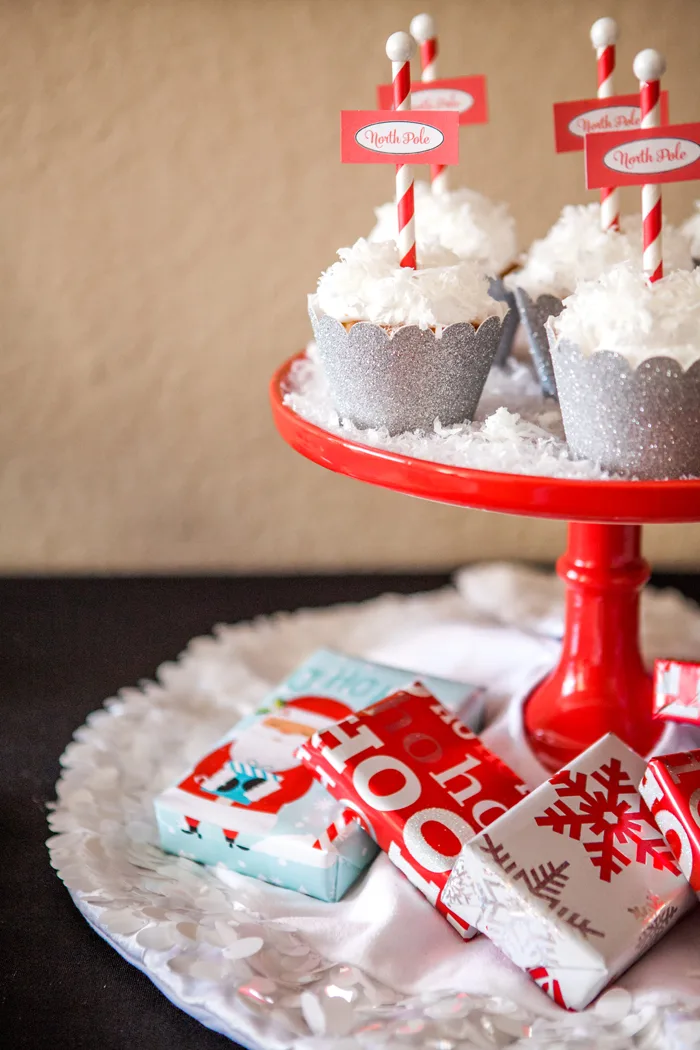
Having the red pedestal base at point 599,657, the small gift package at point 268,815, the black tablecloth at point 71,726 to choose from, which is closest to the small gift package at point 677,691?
the red pedestal base at point 599,657

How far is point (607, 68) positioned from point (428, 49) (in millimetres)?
184

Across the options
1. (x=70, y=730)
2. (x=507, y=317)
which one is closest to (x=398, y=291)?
(x=507, y=317)

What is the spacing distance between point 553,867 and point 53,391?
986 millimetres

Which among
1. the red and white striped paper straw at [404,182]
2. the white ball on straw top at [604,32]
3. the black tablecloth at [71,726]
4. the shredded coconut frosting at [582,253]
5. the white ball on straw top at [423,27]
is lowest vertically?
the black tablecloth at [71,726]

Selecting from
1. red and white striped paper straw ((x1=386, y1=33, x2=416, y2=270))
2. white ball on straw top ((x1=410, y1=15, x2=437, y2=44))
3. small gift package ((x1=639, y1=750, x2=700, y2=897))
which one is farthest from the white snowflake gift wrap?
white ball on straw top ((x1=410, y1=15, x2=437, y2=44))

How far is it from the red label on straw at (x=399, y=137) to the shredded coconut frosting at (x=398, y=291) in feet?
0.23

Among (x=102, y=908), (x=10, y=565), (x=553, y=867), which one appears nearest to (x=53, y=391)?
(x=10, y=565)

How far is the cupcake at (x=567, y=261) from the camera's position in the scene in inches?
36.1

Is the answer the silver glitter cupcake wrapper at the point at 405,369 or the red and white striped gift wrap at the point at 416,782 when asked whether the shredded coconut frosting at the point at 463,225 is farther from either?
the red and white striped gift wrap at the point at 416,782

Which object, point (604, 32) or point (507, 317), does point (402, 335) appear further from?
point (604, 32)

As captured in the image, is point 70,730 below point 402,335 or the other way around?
below

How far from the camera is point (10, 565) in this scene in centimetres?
151

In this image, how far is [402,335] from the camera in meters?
0.79

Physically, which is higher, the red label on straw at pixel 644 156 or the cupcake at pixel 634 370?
the red label on straw at pixel 644 156
